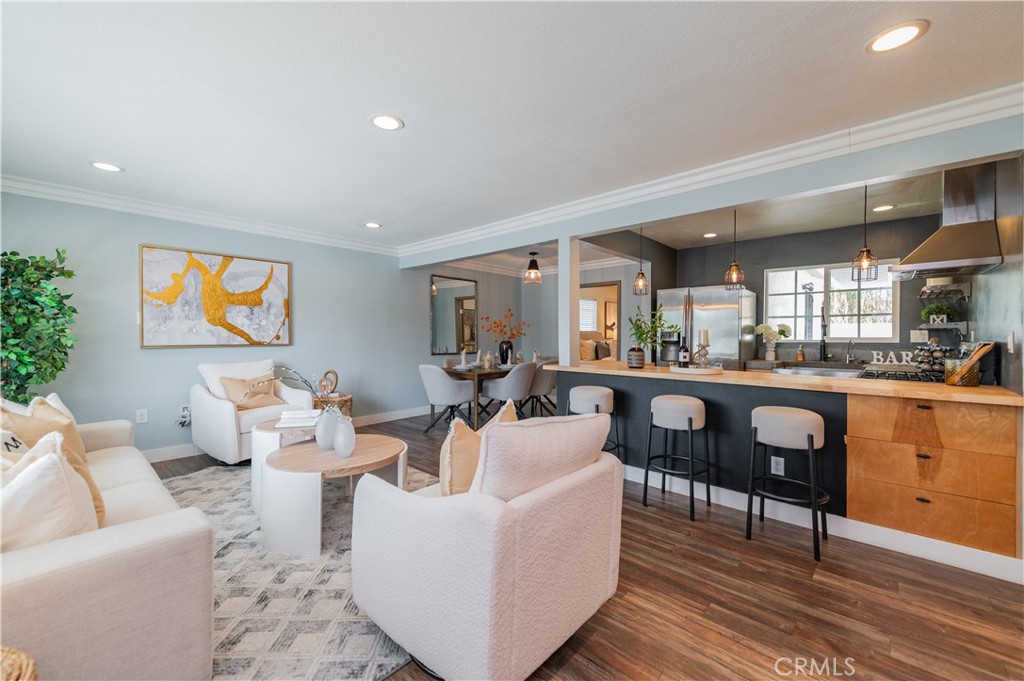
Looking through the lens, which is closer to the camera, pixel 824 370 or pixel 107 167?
pixel 107 167

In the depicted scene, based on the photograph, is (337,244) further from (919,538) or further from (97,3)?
(919,538)

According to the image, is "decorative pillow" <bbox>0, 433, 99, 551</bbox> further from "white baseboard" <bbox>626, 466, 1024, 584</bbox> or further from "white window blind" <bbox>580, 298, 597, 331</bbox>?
"white window blind" <bbox>580, 298, 597, 331</bbox>

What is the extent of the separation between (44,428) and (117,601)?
1363 millimetres

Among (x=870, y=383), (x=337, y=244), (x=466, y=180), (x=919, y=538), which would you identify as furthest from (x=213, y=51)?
(x=919, y=538)

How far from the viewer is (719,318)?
5.13 meters

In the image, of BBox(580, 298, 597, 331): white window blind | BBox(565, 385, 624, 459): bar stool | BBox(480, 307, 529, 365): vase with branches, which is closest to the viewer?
BBox(565, 385, 624, 459): bar stool

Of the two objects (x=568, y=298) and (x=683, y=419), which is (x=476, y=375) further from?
(x=683, y=419)

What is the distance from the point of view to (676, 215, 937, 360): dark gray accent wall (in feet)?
14.9

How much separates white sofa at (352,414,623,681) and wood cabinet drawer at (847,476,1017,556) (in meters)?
1.90

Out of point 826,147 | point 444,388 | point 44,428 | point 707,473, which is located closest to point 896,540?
point 707,473

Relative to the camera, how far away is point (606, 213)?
3.63m

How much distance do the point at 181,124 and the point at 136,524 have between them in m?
2.26

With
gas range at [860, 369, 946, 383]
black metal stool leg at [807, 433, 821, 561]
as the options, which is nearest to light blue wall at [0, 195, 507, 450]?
black metal stool leg at [807, 433, 821, 561]

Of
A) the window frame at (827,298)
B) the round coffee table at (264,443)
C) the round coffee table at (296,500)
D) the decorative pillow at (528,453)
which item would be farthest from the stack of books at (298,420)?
the window frame at (827,298)
